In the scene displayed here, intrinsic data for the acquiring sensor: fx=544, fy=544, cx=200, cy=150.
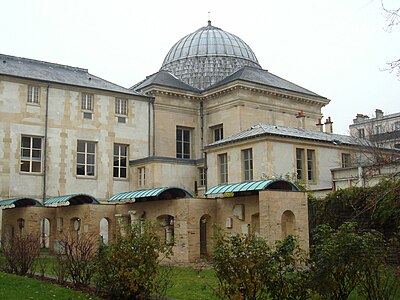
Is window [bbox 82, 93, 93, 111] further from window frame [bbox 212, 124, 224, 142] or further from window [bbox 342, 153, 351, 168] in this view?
window [bbox 342, 153, 351, 168]

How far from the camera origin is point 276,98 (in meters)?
40.1

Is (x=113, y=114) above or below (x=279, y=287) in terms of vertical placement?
above

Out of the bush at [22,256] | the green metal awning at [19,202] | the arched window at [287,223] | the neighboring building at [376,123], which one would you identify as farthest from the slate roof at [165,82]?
the neighboring building at [376,123]

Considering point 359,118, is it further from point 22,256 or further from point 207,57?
point 22,256

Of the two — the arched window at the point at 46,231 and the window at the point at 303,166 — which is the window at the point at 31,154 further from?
the window at the point at 303,166

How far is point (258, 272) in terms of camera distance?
394 inches

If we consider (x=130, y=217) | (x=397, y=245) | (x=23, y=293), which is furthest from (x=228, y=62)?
(x=23, y=293)

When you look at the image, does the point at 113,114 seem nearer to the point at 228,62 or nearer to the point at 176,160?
the point at 176,160

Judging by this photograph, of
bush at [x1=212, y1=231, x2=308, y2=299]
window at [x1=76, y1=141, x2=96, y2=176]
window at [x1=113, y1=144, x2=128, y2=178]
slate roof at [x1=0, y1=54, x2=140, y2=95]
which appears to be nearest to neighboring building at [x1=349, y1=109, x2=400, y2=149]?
window at [x1=113, y1=144, x2=128, y2=178]

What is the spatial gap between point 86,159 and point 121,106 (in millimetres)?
4429

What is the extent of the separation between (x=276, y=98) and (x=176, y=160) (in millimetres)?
9613

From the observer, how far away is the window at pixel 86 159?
114 ft

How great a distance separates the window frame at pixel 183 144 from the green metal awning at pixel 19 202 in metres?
12.4

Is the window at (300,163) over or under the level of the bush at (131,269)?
over
